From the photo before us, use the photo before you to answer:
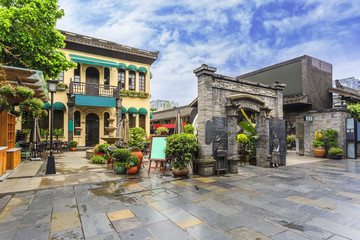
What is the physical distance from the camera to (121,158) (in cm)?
716

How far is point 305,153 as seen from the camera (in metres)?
14.3

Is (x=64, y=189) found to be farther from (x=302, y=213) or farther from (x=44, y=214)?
(x=302, y=213)

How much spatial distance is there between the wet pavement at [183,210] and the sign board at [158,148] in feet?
4.11

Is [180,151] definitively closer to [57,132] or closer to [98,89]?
[57,132]

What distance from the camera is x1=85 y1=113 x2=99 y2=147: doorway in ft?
56.3

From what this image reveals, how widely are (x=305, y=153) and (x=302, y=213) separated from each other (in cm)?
1244

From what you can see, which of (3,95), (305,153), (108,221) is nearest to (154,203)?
(108,221)

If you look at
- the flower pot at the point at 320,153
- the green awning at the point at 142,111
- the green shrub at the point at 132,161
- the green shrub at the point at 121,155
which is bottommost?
the flower pot at the point at 320,153

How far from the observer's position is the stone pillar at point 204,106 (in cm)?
745

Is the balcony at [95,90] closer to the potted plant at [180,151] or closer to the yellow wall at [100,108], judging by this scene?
the yellow wall at [100,108]

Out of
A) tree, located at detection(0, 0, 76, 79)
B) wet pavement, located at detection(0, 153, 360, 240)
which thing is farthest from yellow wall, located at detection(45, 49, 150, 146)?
wet pavement, located at detection(0, 153, 360, 240)

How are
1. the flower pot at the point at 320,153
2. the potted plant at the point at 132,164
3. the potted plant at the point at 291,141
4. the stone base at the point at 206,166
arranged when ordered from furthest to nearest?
the potted plant at the point at 291,141 < the flower pot at the point at 320,153 < the stone base at the point at 206,166 < the potted plant at the point at 132,164

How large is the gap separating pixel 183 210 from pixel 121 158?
388 centimetres

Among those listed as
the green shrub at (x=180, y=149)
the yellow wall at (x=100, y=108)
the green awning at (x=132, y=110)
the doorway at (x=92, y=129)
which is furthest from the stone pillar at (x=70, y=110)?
the green shrub at (x=180, y=149)
